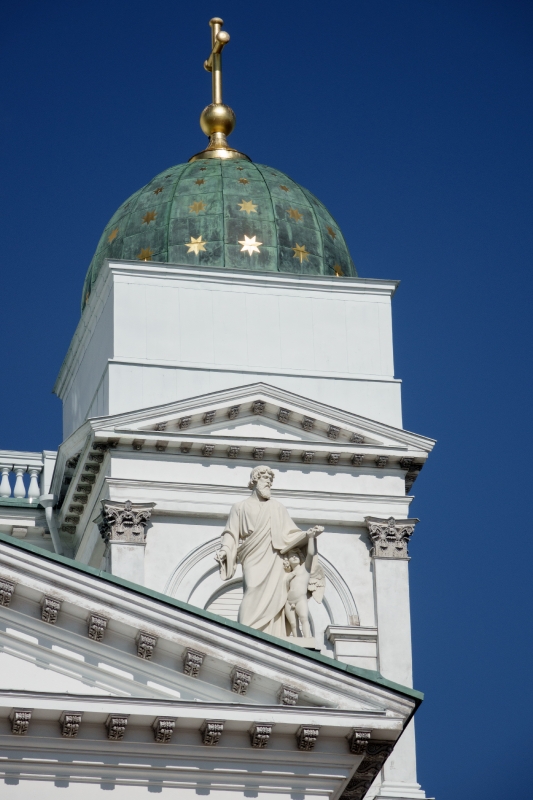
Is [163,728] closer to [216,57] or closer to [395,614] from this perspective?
[395,614]

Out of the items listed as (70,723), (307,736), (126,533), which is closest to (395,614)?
(126,533)

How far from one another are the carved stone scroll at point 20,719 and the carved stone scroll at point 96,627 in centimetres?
164

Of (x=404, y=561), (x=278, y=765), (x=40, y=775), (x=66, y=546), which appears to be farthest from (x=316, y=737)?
(x=66, y=546)

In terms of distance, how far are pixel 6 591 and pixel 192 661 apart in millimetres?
2689

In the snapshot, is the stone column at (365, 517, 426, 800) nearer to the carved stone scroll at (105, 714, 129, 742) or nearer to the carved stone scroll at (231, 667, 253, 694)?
the carved stone scroll at (231, 667, 253, 694)

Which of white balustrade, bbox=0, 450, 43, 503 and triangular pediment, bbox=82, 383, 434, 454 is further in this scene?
white balustrade, bbox=0, 450, 43, 503

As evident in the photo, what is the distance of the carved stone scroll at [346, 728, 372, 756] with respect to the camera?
33.8 metres

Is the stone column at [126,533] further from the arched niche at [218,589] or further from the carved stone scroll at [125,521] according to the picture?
the arched niche at [218,589]

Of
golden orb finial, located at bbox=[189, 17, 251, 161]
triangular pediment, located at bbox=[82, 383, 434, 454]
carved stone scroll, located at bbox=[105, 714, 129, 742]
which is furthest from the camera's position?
golden orb finial, located at bbox=[189, 17, 251, 161]

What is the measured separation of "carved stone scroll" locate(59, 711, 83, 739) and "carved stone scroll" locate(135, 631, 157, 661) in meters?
1.44

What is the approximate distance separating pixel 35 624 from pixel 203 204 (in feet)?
89.8

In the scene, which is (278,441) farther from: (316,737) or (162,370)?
(316,737)

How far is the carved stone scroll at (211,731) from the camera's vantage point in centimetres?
3353

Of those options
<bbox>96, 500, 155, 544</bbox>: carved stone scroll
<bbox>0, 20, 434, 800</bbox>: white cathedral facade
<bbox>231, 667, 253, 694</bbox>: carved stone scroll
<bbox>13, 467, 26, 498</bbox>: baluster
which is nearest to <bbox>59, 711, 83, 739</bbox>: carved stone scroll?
<bbox>231, 667, 253, 694</bbox>: carved stone scroll
